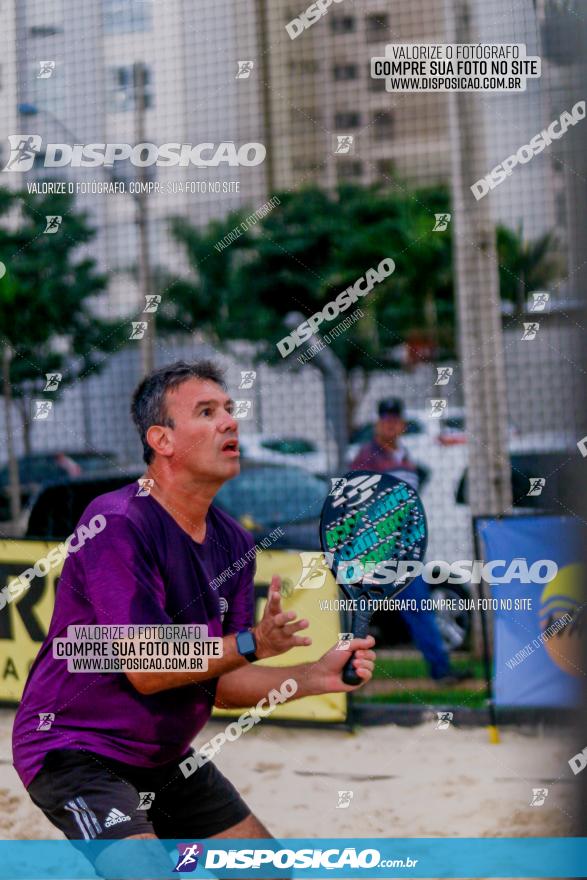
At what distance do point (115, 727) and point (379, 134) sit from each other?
235 centimetres

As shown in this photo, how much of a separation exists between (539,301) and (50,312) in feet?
5.71

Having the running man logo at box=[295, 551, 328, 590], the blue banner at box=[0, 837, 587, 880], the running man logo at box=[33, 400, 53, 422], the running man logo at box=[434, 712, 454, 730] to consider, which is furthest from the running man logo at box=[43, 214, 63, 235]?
the running man logo at box=[434, 712, 454, 730]

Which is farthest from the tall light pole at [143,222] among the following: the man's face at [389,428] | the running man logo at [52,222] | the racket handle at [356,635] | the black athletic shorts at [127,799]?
the black athletic shorts at [127,799]

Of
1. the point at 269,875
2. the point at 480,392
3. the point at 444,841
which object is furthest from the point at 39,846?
the point at 480,392

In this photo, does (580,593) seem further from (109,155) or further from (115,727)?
(109,155)

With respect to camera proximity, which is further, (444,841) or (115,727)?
(444,841)

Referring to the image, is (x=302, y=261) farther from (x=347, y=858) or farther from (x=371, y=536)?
(x=347, y=858)

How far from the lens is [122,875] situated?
7.08 ft

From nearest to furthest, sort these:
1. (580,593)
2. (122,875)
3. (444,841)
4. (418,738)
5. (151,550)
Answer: (122,875) → (151,550) → (580,593) → (444,841) → (418,738)

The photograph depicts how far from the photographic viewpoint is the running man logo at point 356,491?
2586mm

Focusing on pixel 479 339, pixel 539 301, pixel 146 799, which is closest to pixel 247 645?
pixel 146 799

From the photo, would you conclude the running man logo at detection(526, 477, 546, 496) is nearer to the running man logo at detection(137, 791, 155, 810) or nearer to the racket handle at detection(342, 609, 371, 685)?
the racket handle at detection(342, 609, 371, 685)

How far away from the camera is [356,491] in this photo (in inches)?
102

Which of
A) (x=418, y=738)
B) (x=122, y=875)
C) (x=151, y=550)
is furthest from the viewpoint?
(x=418, y=738)
